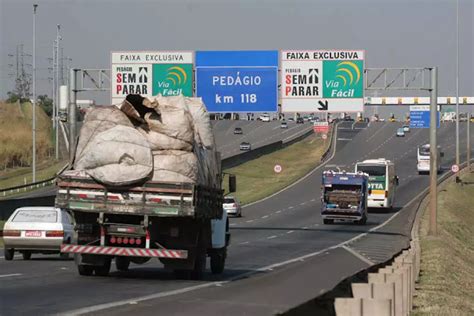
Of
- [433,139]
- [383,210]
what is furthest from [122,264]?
[383,210]

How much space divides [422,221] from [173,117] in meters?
35.1

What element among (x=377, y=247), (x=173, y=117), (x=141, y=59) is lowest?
(x=377, y=247)

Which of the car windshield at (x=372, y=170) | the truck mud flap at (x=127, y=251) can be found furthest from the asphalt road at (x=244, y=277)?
the car windshield at (x=372, y=170)

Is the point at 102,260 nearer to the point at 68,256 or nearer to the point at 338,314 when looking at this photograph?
the point at 68,256

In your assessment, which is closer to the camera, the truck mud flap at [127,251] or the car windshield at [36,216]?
the truck mud flap at [127,251]

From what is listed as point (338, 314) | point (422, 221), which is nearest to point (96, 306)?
point (338, 314)

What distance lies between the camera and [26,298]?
16031mm

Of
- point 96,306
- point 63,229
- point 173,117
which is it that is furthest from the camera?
point 63,229

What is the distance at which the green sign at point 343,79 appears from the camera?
4253cm

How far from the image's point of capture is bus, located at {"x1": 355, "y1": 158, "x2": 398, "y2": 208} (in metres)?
69.9

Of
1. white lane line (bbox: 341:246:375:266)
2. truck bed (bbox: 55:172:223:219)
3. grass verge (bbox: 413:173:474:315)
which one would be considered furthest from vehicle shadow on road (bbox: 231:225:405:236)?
truck bed (bbox: 55:172:223:219)

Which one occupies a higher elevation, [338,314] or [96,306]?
[338,314]

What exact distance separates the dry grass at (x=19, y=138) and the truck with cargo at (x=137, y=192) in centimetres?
7987

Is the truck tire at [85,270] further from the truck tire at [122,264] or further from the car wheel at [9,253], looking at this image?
the car wheel at [9,253]
